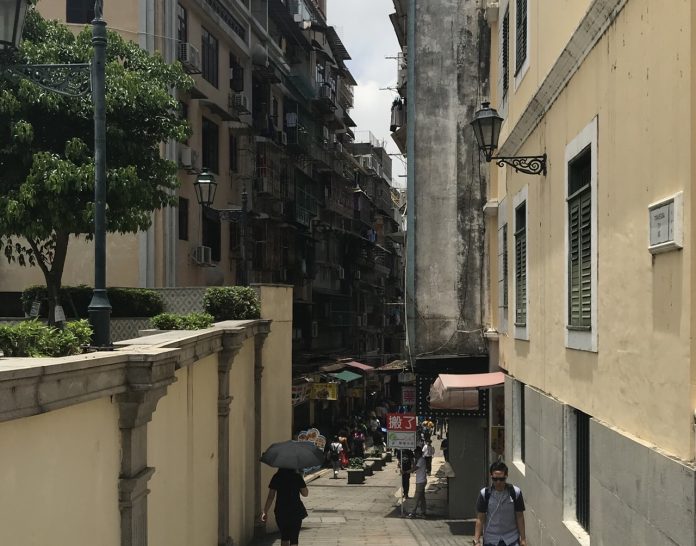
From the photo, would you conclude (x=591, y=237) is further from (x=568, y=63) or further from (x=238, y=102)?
(x=238, y=102)

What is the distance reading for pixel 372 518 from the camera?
20.7m

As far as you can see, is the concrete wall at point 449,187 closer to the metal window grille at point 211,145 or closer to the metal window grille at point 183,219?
the metal window grille at point 183,219

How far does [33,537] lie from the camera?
5004 millimetres

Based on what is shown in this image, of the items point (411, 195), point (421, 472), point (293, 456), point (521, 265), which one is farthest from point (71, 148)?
point (421, 472)

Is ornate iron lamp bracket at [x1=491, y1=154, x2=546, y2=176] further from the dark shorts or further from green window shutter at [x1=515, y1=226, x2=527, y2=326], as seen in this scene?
the dark shorts

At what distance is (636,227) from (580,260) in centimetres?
211

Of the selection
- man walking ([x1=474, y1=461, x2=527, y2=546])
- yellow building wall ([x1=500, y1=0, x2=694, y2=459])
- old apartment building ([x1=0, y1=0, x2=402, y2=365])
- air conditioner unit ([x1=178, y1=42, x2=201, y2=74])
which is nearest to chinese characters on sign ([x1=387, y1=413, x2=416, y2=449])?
old apartment building ([x1=0, y1=0, x2=402, y2=365])

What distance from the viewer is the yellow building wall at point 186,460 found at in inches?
319

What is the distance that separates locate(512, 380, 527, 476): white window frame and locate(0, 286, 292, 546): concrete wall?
3.97 meters

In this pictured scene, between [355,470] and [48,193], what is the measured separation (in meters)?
16.6

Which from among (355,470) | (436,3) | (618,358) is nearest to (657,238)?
(618,358)

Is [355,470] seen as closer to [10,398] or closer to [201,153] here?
[201,153]

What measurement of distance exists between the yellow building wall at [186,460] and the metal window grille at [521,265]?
13.6 feet

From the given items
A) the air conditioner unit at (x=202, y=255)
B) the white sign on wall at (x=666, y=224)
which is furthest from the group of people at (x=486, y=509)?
the air conditioner unit at (x=202, y=255)
